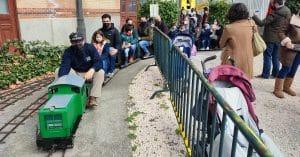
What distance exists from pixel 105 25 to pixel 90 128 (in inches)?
157

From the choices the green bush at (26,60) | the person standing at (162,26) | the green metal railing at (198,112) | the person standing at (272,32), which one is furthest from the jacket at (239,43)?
the person standing at (162,26)

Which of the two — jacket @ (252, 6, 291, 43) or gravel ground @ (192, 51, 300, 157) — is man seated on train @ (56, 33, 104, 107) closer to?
gravel ground @ (192, 51, 300, 157)

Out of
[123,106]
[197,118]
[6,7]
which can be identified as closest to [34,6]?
[6,7]

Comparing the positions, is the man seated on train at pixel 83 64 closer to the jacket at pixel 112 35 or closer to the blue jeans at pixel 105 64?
the blue jeans at pixel 105 64

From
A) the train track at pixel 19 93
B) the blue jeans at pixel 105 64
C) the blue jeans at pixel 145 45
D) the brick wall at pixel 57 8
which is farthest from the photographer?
the blue jeans at pixel 145 45

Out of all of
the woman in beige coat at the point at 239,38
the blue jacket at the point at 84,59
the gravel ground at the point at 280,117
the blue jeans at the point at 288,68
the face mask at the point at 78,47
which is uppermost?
the woman in beige coat at the point at 239,38

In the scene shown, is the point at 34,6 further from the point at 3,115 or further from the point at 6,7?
the point at 3,115

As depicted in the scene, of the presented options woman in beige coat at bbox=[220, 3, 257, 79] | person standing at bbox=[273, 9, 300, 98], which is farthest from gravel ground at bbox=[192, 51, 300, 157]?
woman in beige coat at bbox=[220, 3, 257, 79]

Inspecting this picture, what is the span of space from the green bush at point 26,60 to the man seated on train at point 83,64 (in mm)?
2484

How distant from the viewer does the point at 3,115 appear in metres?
6.09

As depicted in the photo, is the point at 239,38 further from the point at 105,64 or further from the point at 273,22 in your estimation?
the point at 105,64

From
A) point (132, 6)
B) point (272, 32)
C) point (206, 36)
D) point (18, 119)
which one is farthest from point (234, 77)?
point (132, 6)

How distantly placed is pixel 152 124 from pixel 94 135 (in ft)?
2.95

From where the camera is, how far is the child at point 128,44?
10.5 meters
